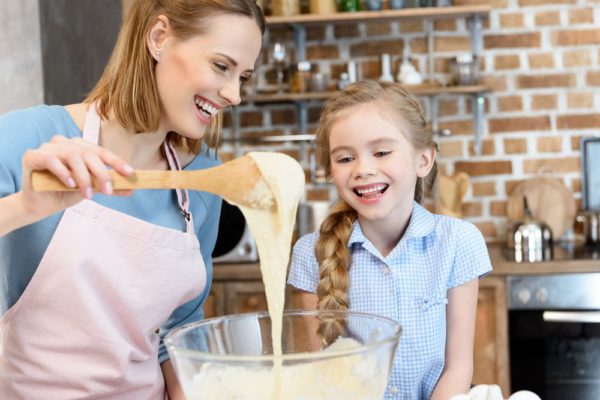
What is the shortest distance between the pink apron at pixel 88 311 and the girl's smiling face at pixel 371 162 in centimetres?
39

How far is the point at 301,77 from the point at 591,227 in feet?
4.44

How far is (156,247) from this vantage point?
145cm

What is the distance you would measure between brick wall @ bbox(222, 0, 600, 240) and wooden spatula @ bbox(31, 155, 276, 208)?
267cm

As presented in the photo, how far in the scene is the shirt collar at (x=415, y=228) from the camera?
5.51ft

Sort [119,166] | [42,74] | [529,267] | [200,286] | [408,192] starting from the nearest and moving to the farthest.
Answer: [119,166] < [200,286] < [408,192] < [42,74] < [529,267]

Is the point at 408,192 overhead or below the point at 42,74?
below

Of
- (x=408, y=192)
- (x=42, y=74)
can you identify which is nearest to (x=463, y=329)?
(x=408, y=192)

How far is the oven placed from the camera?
2959 millimetres

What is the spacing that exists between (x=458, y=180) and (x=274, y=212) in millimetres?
2530

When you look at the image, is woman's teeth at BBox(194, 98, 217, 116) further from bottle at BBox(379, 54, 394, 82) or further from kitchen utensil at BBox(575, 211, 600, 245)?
kitchen utensil at BBox(575, 211, 600, 245)

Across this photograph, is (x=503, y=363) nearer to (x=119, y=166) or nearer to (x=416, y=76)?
(x=416, y=76)

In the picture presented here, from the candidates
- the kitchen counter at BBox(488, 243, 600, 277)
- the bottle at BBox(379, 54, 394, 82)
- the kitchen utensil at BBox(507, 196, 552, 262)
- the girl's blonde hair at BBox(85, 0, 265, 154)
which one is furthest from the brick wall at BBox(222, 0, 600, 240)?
the girl's blonde hair at BBox(85, 0, 265, 154)

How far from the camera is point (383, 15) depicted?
11.1ft

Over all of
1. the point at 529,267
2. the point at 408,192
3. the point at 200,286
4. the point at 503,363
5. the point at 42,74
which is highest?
the point at 42,74
